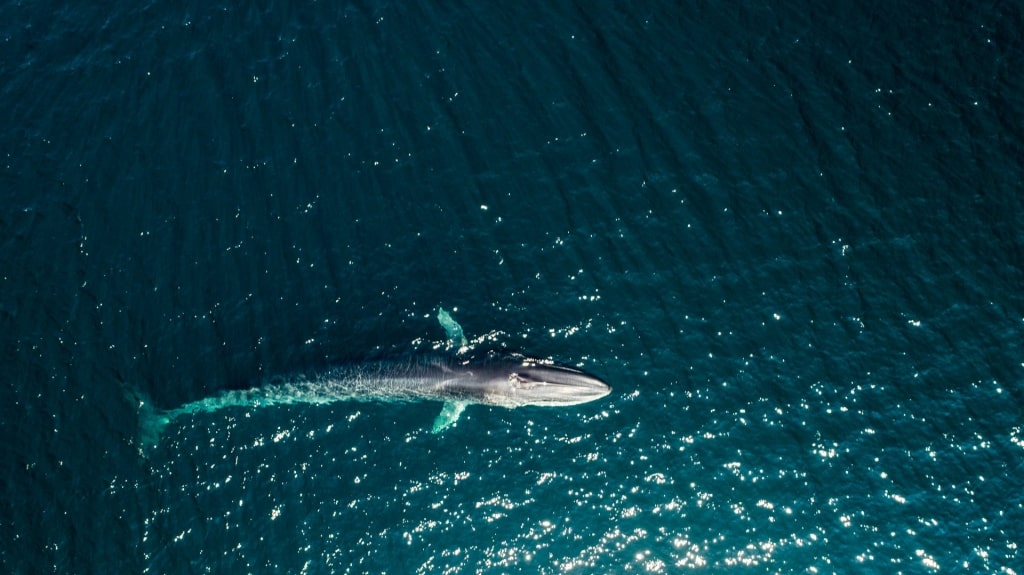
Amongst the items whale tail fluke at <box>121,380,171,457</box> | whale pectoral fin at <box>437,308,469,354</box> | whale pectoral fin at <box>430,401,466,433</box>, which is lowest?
whale pectoral fin at <box>430,401,466,433</box>

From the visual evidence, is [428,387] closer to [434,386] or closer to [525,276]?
[434,386]

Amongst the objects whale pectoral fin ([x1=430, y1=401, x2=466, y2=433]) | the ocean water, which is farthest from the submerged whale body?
the ocean water

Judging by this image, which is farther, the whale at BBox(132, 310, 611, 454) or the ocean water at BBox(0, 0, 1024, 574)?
the whale at BBox(132, 310, 611, 454)

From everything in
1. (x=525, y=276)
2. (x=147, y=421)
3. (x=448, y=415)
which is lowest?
(x=448, y=415)

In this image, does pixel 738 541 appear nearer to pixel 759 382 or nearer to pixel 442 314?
pixel 759 382

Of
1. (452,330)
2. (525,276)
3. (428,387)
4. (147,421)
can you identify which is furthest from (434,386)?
(147,421)

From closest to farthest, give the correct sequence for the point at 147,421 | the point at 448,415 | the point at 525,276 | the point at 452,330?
1. the point at 448,415
2. the point at 147,421
3. the point at 452,330
4. the point at 525,276

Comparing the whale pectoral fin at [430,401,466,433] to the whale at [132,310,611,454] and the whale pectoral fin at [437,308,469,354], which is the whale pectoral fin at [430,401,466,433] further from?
the whale pectoral fin at [437,308,469,354]
